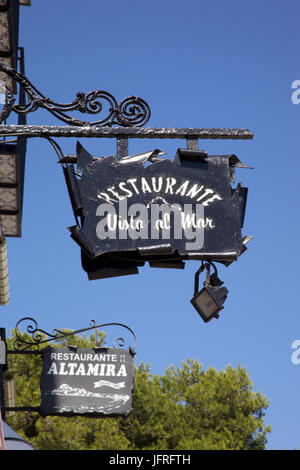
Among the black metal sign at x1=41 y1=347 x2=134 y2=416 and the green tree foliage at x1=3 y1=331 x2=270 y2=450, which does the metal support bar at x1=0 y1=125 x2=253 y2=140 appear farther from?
the green tree foliage at x1=3 y1=331 x2=270 y2=450

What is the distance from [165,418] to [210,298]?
27.7m

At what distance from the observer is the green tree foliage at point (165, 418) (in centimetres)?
3016

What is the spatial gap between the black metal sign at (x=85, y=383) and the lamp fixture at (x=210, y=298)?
11.8ft

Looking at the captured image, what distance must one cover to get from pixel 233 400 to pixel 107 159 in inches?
1190

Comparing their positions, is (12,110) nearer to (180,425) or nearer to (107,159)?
(107,159)

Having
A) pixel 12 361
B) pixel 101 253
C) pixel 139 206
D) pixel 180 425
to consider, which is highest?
pixel 139 206

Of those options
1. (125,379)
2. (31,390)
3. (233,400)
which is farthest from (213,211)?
(233,400)

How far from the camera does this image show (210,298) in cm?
629

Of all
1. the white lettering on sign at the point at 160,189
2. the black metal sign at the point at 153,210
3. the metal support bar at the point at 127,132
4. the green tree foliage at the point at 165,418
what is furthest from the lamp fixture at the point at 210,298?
the green tree foliage at the point at 165,418

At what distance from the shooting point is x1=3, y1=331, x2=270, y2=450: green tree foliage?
98.9 ft

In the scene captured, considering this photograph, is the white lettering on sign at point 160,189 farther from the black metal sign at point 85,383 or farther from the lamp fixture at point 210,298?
the black metal sign at point 85,383

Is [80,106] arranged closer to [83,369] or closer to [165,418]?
[83,369]

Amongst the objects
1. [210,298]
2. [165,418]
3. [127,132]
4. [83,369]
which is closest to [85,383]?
[83,369]
